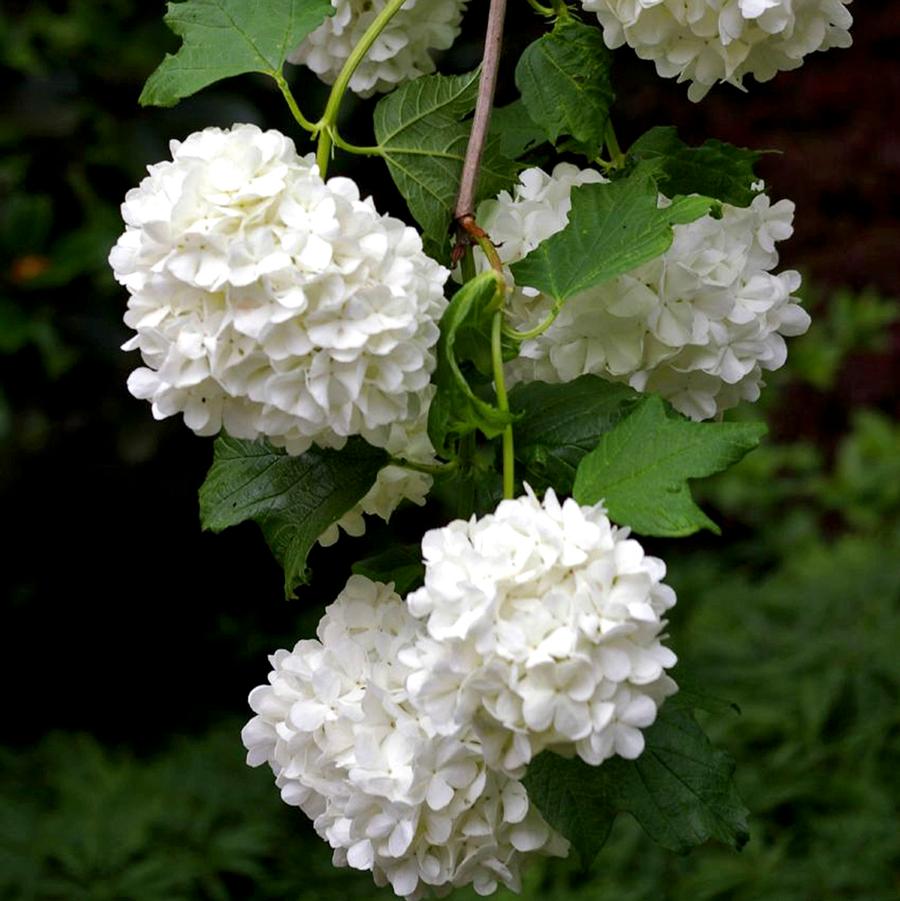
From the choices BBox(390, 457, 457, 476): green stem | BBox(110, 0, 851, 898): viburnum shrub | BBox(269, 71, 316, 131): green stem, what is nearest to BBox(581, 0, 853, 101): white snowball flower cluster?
BBox(110, 0, 851, 898): viburnum shrub

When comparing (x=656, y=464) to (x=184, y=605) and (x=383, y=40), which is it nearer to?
(x=383, y=40)

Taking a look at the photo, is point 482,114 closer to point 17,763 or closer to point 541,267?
point 541,267

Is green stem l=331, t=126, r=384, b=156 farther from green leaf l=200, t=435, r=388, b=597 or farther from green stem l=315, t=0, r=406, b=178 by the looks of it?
green leaf l=200, t=435, r=388, b=597

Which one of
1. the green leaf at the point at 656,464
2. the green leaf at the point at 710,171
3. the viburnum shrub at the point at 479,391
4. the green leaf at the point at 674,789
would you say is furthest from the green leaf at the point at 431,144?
the green leaf at the point at 674,789

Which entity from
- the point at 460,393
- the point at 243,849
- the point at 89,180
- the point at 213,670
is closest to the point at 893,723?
the point at 243,849

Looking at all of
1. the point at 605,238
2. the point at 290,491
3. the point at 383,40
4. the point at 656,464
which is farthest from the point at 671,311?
the point at 383,40
